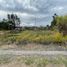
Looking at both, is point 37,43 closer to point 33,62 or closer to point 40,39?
point 40,39

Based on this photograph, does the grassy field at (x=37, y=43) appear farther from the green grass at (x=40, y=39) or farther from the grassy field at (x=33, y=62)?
the grassy field at (x=33, y=62)

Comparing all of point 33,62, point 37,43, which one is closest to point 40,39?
point 37,43

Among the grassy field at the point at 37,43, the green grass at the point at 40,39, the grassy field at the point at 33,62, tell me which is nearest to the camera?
the grassy field at the point at 33,62

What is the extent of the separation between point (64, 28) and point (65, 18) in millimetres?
3019

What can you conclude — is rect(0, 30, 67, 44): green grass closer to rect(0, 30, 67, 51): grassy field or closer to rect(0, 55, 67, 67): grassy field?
rect(0, 30, 67, 51): grassy field

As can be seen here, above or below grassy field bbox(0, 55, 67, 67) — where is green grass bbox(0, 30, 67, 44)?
below

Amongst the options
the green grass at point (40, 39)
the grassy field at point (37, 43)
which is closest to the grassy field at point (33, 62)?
the grassy field at point (37, 43)

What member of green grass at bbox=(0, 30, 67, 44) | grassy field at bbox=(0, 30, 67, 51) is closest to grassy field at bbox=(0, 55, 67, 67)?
grassy field at bbox=(0, 30, 67, 51)

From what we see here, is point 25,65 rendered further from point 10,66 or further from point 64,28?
point 64,28

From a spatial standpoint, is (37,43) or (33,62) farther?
(37,43)

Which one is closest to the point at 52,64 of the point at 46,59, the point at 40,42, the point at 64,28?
the point at 46,59

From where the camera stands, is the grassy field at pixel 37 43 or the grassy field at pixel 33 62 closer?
the grassy field at pixel 33 62

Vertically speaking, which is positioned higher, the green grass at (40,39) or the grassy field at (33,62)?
the grassy field at (33,62)

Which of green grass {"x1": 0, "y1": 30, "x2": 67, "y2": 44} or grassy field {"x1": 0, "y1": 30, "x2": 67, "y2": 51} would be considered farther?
green grass {"x1": 0, "y1": 30, "x2": 67, "y2": 44}
